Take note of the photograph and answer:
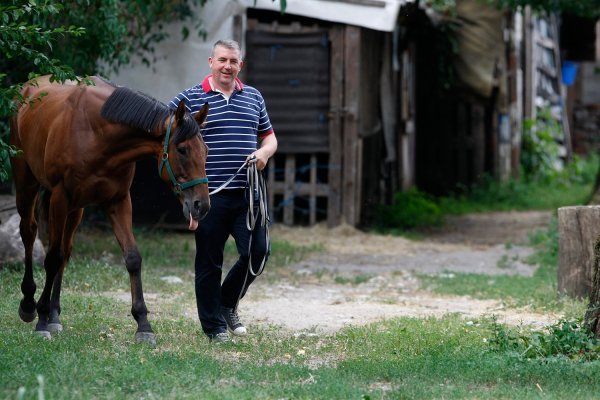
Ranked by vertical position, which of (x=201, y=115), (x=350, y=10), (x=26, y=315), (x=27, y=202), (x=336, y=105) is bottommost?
(x=26, y=315)

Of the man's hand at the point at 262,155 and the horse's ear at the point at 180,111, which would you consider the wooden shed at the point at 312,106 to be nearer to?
the man's hand at the point at 262,155

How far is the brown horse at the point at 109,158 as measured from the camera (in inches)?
250

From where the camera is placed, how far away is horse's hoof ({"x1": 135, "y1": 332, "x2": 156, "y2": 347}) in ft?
21.8

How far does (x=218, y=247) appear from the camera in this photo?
6789 mm

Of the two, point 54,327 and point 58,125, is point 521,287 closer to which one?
point 54,327

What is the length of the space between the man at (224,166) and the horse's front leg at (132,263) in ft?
1.19

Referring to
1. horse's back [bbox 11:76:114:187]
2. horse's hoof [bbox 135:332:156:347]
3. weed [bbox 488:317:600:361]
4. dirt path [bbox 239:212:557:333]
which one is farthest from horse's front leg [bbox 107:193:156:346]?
weed [bbox 488:317:600:361]

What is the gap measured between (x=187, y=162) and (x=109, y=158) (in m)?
0.68

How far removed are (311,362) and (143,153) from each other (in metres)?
1.65

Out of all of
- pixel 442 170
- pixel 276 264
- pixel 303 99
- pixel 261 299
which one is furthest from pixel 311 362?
pixel 442 170

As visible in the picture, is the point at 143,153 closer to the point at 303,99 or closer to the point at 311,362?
the point at 311,362

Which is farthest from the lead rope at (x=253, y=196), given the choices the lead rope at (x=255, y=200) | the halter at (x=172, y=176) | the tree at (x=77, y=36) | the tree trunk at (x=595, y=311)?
the tree trunk at (x=595, y=311)

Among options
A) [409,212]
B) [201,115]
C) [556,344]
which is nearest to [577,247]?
[556,344]

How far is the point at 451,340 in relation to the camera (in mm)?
6906
